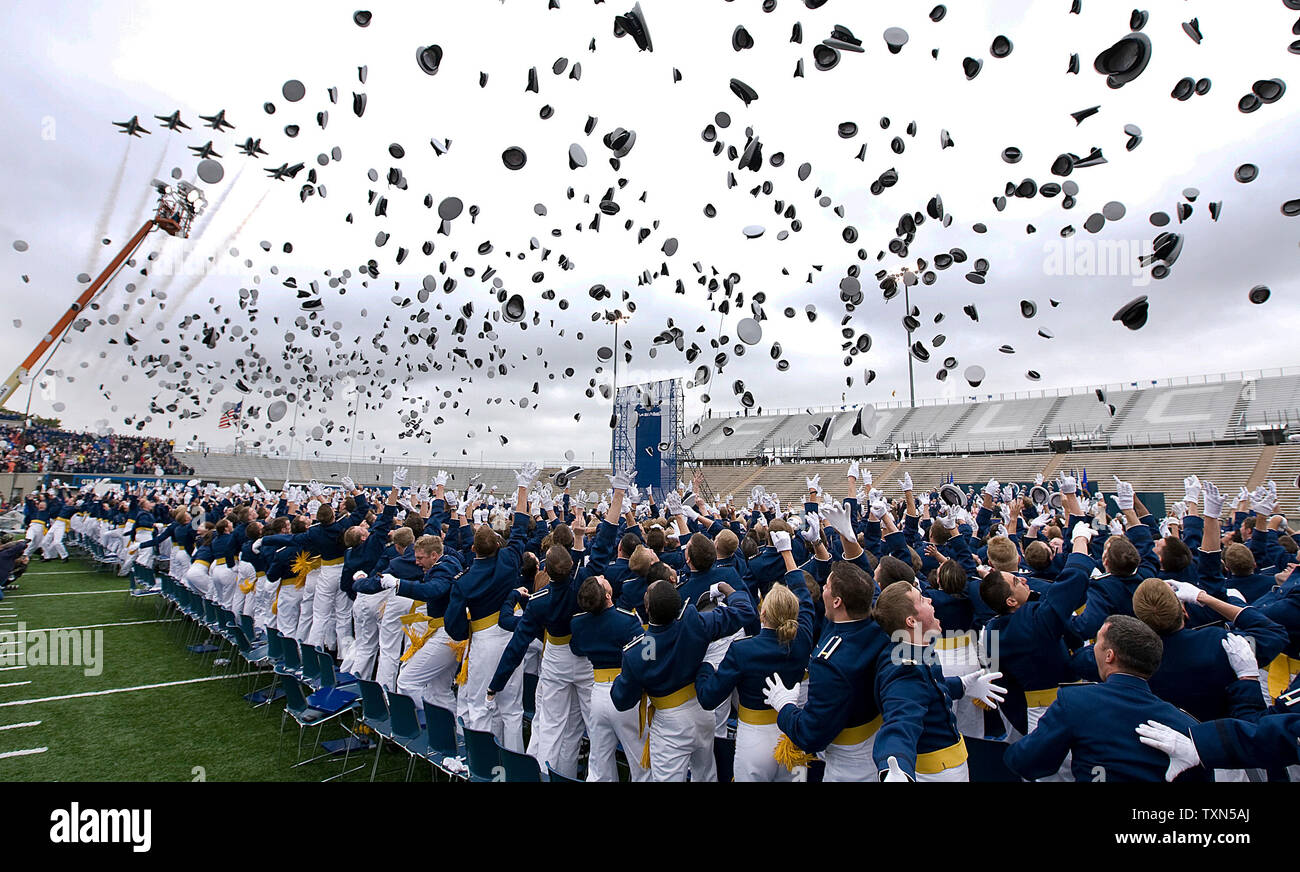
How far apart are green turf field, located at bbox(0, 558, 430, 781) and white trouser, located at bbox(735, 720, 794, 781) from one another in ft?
11.2

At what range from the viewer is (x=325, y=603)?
810 centimetres

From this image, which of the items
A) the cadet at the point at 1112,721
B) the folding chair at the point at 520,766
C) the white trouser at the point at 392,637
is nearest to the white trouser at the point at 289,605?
the white trouser at the point at 392,637

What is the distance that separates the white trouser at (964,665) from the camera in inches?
137

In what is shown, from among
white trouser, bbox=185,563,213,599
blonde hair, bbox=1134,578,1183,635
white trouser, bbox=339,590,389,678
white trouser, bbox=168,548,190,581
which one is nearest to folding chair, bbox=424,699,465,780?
white trouser, bbox=339,590,389,678

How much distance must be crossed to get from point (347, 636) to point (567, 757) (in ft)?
14.8

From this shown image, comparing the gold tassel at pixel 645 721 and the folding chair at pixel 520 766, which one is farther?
the gold tassel at pixel 645 721

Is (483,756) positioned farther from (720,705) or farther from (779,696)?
(779,696)

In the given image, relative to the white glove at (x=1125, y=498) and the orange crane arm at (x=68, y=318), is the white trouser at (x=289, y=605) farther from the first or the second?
the orange crane arm at (x=68, y=318)

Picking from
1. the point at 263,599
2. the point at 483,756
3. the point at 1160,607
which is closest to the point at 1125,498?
the point at 1160,607

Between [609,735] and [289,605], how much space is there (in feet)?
21.4

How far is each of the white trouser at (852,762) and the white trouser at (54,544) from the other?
26.4 metres

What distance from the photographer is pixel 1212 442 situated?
32250mm

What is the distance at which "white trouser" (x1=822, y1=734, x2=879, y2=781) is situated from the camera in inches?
114
